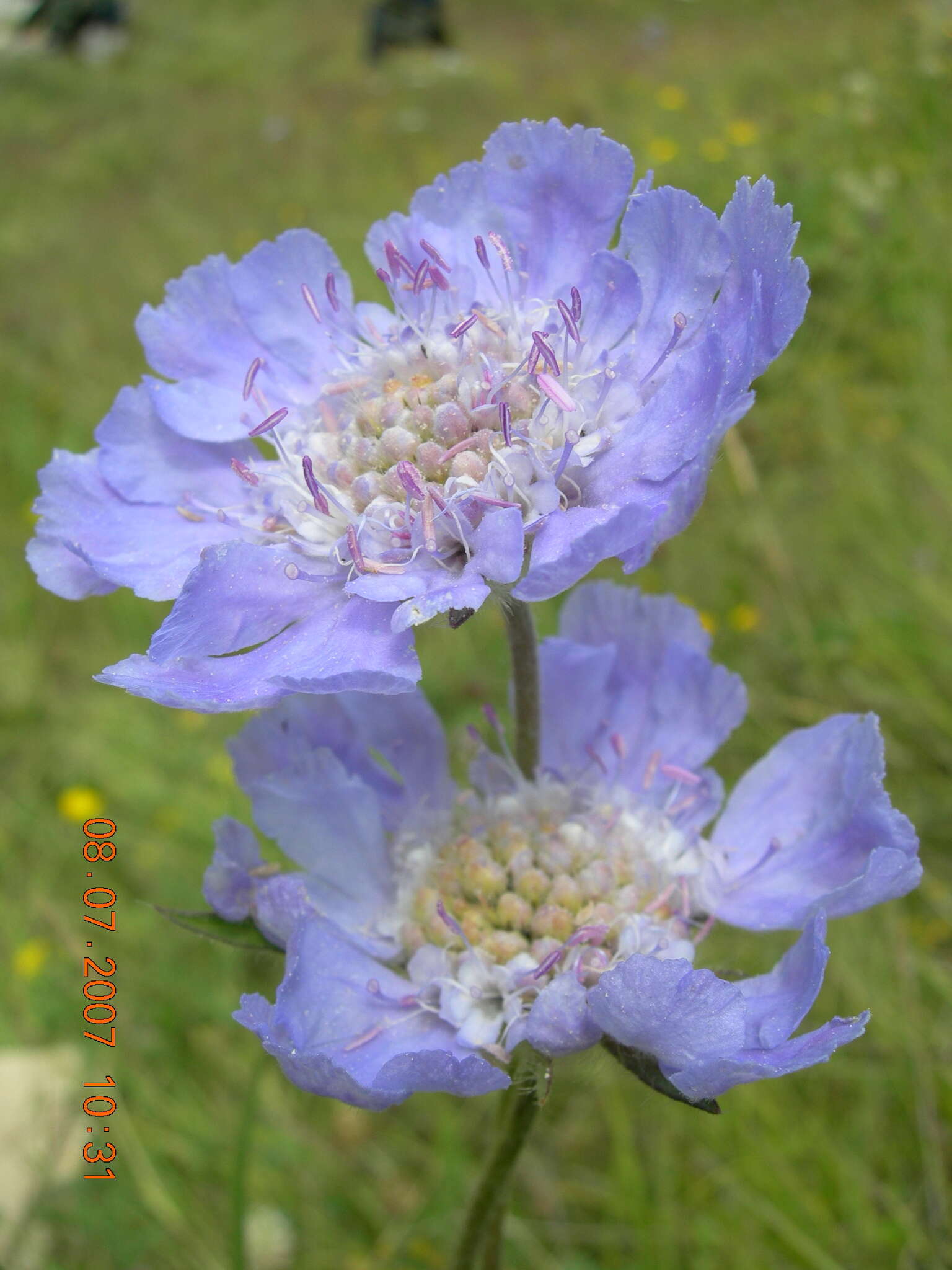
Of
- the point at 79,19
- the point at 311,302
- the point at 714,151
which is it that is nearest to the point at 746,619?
the point at 311,302

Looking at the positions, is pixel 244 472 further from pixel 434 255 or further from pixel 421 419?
pixel 434 255

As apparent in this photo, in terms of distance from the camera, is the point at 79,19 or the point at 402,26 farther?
the point at 79,19

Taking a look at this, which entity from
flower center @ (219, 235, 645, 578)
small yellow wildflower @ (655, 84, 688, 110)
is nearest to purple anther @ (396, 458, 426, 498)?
flower center @ (219, 235, 645, 578)

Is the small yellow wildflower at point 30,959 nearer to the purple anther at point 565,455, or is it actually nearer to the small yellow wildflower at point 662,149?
the purple anther at point 565,455

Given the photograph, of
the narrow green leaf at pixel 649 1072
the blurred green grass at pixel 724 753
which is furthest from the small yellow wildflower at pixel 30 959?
the narrow green leaf at pixel 649 1072

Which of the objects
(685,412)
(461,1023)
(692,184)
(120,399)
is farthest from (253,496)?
(692,184)

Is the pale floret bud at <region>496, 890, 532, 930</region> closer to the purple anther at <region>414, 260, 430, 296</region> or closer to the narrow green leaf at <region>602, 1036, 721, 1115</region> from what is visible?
the narrow green leaf at <region>602, 1036, 721, 1115</region>
